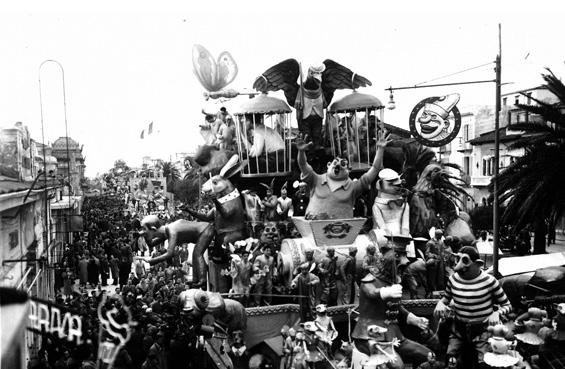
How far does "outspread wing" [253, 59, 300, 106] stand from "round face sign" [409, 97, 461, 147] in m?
2.83

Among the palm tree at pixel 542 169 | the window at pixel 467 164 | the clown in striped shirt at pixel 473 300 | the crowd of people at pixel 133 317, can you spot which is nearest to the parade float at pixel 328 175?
the crowd of people at pixel 133 317

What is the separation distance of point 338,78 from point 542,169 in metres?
6.48

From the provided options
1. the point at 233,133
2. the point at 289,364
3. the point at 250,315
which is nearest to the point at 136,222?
the point at 233,133

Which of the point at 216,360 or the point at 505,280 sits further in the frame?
the point at 505,280

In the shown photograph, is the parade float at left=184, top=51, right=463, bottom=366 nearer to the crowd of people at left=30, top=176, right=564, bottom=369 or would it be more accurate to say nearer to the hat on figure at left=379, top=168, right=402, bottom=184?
the hat on figure at left=379, top=168, right=402, bottom=184

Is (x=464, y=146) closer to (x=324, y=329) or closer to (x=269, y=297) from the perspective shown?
(x=269, y=297)

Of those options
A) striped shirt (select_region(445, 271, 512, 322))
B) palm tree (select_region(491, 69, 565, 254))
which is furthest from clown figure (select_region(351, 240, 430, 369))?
palm tree (select_region(491, 69, 565, 254))

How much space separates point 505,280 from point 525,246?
12386mm

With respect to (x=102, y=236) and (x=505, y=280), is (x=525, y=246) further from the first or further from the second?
(x=102, y=236)

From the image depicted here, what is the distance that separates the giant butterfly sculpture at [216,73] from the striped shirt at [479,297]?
1046 cm

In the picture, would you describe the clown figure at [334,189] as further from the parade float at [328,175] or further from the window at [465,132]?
the window at [465,132]

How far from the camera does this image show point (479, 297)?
9.94 meters

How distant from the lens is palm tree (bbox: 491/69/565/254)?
64.1 feet

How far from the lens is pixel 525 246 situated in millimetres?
25922
